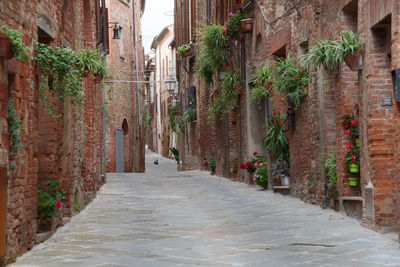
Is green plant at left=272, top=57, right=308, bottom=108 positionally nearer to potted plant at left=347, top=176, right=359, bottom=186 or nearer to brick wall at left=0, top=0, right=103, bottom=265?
potted plant at left=347, top=176, right=359, bottom=186

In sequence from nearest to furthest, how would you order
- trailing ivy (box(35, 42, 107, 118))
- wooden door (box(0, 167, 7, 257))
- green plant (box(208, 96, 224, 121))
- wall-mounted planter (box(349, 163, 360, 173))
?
wooden door (box(0, 167, 7, 257))
trailing ivy (box(35, 42, 107, 118))
wall-mounted planter (box(349, 163, 360, 173))
green plant (box(208, 96, 224, 121))

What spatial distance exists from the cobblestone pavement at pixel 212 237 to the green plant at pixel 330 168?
0.43 m

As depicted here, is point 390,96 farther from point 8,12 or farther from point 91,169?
point 91,169

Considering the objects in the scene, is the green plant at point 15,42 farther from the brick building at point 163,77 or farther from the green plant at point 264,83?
the brick building at point 163,77

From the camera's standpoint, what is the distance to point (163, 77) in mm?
44781

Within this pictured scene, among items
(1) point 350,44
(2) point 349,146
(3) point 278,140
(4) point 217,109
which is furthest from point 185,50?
(1) point 350,44

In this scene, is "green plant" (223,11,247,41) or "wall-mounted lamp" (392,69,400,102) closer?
"wall-mounted lamp" (392,69,400,102)

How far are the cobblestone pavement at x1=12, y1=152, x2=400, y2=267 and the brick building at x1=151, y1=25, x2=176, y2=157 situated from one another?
2787 centimetres

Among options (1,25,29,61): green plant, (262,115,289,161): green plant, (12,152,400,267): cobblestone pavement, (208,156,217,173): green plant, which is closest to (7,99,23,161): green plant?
(1,25,29,61): green plant

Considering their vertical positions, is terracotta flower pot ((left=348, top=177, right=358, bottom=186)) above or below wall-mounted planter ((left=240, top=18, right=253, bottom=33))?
below

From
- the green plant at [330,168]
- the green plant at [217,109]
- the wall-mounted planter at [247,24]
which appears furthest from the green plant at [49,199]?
the green plant at [217,109]

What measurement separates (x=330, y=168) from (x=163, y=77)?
35.7 meters

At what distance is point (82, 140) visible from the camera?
1073cm

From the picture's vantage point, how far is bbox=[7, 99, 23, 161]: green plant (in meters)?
5.62
